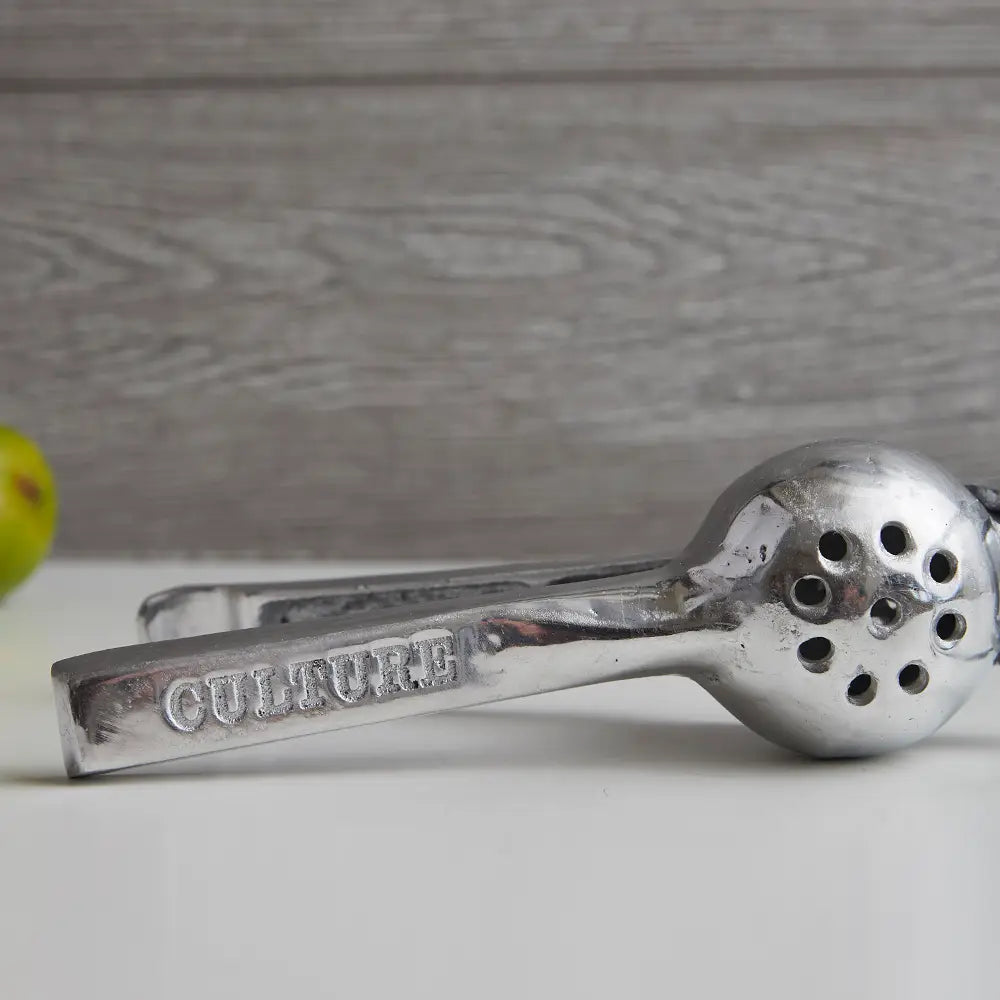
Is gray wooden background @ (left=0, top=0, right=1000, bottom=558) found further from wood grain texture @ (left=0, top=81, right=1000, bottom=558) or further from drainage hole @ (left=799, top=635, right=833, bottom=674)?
drainage hole @ (left=799, top=635, right=833, bottom=674)

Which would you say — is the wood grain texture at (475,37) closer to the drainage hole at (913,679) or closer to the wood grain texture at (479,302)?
the wood grain texture at (479,302)

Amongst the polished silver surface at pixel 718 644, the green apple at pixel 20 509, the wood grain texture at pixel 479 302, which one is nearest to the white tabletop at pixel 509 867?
the polished silver surface at pixel 718 644

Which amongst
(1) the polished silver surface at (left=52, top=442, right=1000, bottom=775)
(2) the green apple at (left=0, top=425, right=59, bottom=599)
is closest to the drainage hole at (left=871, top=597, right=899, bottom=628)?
(1) the polished silver surface at (left=52, top=442, right=1000, bottom=775)

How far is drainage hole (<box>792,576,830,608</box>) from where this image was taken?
34cm

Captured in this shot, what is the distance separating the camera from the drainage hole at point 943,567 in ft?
1.13

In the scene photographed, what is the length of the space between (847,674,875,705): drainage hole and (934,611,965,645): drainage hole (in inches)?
0.9

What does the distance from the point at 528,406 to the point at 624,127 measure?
0.18m

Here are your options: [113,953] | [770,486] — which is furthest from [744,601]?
[113,953]

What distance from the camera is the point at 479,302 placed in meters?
0.80

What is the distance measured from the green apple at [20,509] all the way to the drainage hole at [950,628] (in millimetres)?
470

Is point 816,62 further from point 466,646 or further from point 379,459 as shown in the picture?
point 466,646

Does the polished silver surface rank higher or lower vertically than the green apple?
lower

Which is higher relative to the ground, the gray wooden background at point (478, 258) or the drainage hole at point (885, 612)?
the gray wooden background at point (478, 258)

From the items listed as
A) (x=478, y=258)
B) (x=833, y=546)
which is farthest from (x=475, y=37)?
(x=833, y=546)
